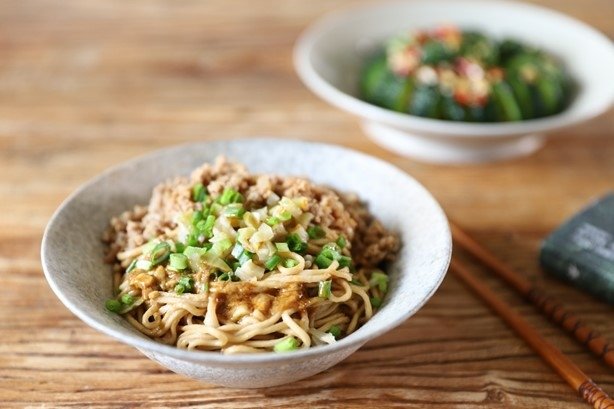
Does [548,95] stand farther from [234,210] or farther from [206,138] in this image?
[234,210]

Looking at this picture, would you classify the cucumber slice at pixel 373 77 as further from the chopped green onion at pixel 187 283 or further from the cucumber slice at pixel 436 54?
the chopped green onion at pixel 187 283

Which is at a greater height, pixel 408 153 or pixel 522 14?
pixel 522 14

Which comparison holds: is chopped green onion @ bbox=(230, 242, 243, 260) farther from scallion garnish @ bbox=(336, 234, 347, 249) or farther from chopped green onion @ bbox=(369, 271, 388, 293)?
chopped green onion @ bbox=(369, 271, 388, 293)

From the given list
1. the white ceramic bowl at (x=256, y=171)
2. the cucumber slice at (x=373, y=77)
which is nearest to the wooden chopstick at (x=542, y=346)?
the white ceramic bowl at (x=256, y=171)

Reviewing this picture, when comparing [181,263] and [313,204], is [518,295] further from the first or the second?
[181,263]

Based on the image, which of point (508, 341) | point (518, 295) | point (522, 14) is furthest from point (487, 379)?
point (522, 14)
